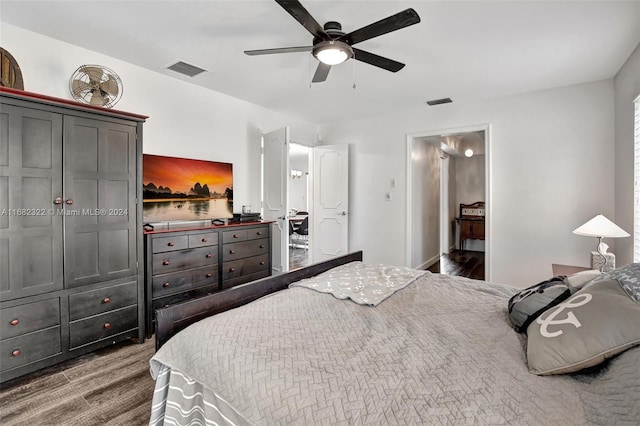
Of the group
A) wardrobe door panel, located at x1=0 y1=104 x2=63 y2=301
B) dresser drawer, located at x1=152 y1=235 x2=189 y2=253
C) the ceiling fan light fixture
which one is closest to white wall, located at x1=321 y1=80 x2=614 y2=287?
the ceiling fan light fixture

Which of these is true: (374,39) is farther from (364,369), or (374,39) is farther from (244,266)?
(244,266)

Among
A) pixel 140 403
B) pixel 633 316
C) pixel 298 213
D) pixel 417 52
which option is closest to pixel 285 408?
pixel 633 316

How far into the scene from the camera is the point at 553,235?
3.68 metres

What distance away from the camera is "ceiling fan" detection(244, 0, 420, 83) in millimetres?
1742

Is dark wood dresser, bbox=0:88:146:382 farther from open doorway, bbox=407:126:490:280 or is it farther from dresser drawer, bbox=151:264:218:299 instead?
open doorway, bbox=407:126:490:280

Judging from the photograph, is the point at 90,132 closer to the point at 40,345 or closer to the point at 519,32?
the point at 40,345

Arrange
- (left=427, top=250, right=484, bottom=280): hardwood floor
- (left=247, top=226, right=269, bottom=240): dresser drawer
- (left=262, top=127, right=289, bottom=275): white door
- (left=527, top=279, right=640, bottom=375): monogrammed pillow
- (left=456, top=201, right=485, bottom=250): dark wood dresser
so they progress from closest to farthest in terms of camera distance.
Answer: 1. (left=527, top=279, right=640, bottom=375): monogrammed pillow
2. (left=247, top=226, right=269, bottom=240): dresser drawer
3. (left=262, top=127, right=289, bottom=275): white door
4. (left=427, top=250, right=484, bottom=280): hardwood floor
5. (left=456, top=201, right=485, bottom=250): dark wood dresser

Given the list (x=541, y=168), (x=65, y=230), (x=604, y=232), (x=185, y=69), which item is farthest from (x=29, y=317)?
(x=541, y=168)

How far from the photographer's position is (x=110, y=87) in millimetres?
2752

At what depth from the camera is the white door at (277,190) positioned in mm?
4051

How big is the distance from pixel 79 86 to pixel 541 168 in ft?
16.3

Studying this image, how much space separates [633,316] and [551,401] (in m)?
0.40

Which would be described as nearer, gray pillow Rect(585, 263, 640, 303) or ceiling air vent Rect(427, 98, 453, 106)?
gray pillow Rect(585, 263, 640, 303)

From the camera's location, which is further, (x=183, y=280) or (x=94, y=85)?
(x=183, y=280)
